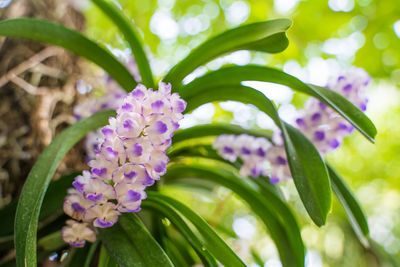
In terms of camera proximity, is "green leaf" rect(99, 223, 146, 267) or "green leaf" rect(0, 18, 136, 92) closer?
"green leaf" rect(99, 223, 146, 267)

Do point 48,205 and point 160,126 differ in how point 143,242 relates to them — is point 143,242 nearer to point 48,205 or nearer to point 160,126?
point 160,126

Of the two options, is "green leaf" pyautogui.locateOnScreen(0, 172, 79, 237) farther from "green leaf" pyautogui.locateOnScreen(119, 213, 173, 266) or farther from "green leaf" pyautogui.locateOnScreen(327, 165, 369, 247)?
"green leaf" pyautogui.locateOnScreen(327, 165, 369, 247)

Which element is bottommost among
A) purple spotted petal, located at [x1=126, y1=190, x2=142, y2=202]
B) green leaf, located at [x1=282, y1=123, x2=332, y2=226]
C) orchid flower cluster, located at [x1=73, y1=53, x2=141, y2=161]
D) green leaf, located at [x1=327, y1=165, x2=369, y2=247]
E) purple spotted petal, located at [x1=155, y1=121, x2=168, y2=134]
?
green leaf, located at [x1=327, y1=165, x2=369, y2=247]

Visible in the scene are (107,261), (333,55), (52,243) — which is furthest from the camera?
(333,55)

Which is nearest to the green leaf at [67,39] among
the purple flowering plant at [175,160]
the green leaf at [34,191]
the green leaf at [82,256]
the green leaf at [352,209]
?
the purple flowering plant at [175,160]

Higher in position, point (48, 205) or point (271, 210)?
point (48, 205)

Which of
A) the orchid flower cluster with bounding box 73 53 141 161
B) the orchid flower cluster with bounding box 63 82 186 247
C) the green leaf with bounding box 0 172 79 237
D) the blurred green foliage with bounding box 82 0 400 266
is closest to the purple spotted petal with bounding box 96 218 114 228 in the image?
the orchid flower cluster with bounding box 63 82 186 247

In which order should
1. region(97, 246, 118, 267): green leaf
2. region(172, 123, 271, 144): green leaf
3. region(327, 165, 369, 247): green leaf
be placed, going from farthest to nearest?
region(172, 123, 271, 144): green leaf → region(327, 165, 369, 247): green leaf → region(97, 246, 118, 267): green leaf

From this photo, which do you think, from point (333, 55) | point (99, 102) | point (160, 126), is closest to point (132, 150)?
point (160, 126)

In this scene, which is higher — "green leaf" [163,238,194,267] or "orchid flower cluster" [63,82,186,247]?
"orchid flower cluster" [63,82,186,247]
